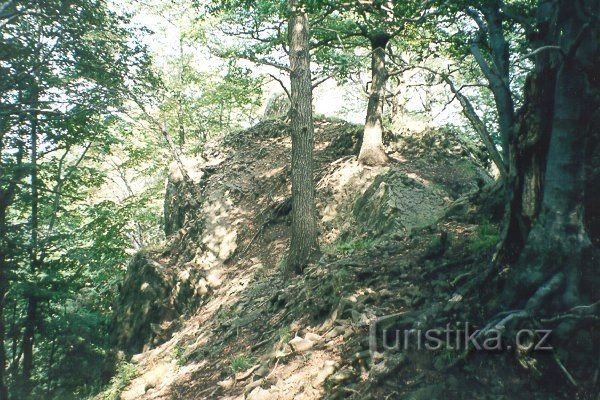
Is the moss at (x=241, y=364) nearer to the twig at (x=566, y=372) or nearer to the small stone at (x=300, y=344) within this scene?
the small stone at (x=300, y=344)

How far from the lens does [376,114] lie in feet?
33.7

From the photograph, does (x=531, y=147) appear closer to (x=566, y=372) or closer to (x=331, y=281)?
(x=566, y=372)

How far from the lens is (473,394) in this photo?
3188 millimetres

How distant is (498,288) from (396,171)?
555cm

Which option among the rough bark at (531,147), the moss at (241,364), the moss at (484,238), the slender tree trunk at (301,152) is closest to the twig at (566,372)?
the rough bark at (531,147)

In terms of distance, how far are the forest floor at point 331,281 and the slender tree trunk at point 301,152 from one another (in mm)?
448

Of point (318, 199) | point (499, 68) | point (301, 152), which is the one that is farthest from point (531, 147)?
point (318, 199)

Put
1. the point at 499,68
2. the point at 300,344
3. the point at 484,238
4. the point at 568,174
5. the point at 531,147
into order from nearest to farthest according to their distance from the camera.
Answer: the point at 568,174, the point at 531,147, the point at 300,344, the point at 484,238, the point at 499,68

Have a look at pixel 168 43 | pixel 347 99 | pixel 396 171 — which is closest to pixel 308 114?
pixel 396 171

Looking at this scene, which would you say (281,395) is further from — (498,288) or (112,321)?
(112,321)

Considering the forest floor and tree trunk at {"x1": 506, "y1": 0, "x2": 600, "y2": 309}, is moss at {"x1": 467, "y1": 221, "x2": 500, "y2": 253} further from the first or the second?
tree trunk at {"x1": 506, "y1": 0, "x2": 600, "y2": 309}

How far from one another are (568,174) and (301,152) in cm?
495

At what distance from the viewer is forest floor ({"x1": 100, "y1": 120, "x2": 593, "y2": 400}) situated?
3641mm

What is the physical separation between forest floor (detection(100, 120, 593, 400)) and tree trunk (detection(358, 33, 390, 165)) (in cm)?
42
